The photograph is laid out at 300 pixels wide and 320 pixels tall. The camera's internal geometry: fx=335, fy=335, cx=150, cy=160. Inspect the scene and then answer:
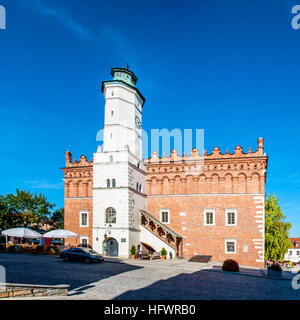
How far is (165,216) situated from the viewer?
3747 cm

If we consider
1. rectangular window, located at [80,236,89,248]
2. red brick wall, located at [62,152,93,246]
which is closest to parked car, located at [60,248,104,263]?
rectangular window, located at [80,236,89,248]

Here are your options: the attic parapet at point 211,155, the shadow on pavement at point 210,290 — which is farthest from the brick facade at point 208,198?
the shadow on pavement at point 210,290

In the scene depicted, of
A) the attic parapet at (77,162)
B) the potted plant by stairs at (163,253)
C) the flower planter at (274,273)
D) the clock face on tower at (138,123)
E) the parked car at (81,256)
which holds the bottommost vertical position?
the potted plant by stairs at (163,253)

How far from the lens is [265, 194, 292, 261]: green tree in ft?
140

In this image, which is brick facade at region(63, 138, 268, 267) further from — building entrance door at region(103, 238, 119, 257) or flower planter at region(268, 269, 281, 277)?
flower planter at region(268, 269, 281, 277)

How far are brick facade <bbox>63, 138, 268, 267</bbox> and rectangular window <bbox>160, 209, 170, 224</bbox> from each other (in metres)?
0.44

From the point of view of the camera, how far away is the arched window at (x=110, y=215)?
111 ft

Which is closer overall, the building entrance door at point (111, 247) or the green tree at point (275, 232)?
the building entrance door at point (111, 247)

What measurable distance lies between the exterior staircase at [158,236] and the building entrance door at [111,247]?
3.45 meters

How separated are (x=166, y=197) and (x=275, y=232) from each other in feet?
54.3

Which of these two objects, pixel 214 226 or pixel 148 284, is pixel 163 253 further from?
pixel 148 284

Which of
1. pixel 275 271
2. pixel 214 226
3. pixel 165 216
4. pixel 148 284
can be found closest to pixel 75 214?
pixel 165 216

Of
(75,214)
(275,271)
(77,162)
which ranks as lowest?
(275,271)

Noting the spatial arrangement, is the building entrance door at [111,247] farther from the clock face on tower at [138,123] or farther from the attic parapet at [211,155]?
the clock face on tower at [138,123]
